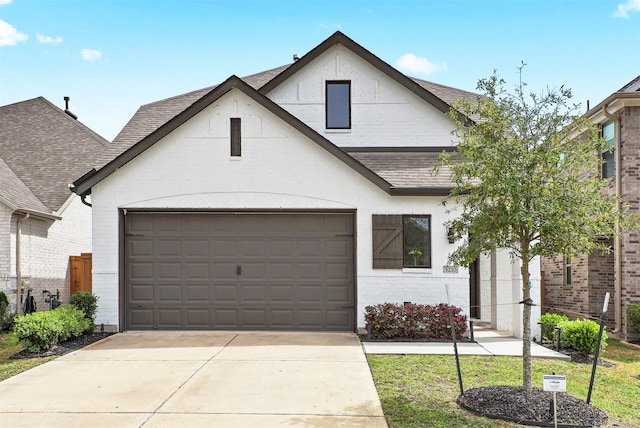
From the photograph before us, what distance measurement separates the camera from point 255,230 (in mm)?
12984

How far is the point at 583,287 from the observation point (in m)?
15.2

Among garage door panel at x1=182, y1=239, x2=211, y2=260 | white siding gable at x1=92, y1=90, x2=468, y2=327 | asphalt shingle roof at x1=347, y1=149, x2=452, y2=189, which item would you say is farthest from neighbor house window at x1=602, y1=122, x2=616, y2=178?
garage door panel at x1=182, y1=239, x2=211, y2=260

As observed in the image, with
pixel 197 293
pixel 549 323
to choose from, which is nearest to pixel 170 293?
pixel 197 293

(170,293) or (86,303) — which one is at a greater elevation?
(170,293)

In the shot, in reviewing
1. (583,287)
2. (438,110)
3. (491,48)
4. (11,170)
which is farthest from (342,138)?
(11,170)

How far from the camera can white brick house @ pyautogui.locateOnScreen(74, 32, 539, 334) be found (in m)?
12.7

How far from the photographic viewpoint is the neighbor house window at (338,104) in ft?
47.9

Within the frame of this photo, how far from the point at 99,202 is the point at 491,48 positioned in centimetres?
1005

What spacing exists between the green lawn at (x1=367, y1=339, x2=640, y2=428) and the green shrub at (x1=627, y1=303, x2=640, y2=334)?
80.4 inches

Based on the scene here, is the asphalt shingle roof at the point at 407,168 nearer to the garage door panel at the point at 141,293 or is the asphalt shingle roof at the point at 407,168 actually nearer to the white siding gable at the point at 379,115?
the white siding gable at the point at 379,115

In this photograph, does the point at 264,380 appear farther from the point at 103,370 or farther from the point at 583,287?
the point at 583,287

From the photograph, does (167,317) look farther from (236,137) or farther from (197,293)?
(236,137)

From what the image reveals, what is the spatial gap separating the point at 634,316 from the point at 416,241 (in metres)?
5.21

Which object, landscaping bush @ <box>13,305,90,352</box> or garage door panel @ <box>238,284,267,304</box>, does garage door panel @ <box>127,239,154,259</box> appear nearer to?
landscaping bush @ <box>13,305,90,352</box>
